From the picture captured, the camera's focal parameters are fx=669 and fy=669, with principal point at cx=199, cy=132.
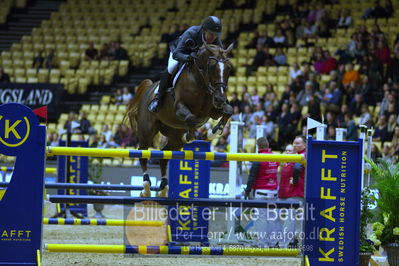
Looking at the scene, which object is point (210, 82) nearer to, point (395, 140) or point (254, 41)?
point (395, 140)

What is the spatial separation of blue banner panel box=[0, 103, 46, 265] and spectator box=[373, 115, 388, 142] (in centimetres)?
756

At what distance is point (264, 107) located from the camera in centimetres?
1336

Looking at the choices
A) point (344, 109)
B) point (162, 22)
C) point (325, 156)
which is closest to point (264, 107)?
point (344, 109)

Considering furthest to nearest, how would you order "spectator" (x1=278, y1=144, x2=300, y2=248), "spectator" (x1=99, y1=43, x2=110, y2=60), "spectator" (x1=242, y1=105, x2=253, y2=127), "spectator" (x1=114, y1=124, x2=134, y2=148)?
1. "spectator" (x1=99, y1=43, x2=110, y2=60)
2. "spectator" (x1=114, y1=124, x2=134, y2=148)
3. "spectator" (x1=242, y1=105, x2=253, y2=127)
4. "spectator" (x1=278, y1=144, x2=300, y2=248)

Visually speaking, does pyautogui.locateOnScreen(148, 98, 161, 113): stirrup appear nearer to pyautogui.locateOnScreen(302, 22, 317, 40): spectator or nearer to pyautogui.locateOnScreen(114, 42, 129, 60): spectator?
pyautogui.locateOnScreen(302, 22, 317, 40): spectator

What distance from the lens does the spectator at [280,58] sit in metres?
15.1

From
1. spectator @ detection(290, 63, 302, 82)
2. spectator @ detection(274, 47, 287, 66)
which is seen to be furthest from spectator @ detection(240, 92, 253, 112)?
spectator @ detection(274, 47, 287, 66)

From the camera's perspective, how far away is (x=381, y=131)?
11.5m

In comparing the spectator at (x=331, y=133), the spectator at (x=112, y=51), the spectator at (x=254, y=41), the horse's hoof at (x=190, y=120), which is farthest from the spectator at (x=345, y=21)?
the horse's hoof at (x=190, y=120)

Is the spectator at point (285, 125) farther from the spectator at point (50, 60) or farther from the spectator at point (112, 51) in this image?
the spectator at point (50, 60)

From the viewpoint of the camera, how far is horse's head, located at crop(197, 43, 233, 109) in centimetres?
571

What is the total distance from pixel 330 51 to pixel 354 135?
3645mm

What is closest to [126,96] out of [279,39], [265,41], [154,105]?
[265,41]

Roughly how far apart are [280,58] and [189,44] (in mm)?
9090
